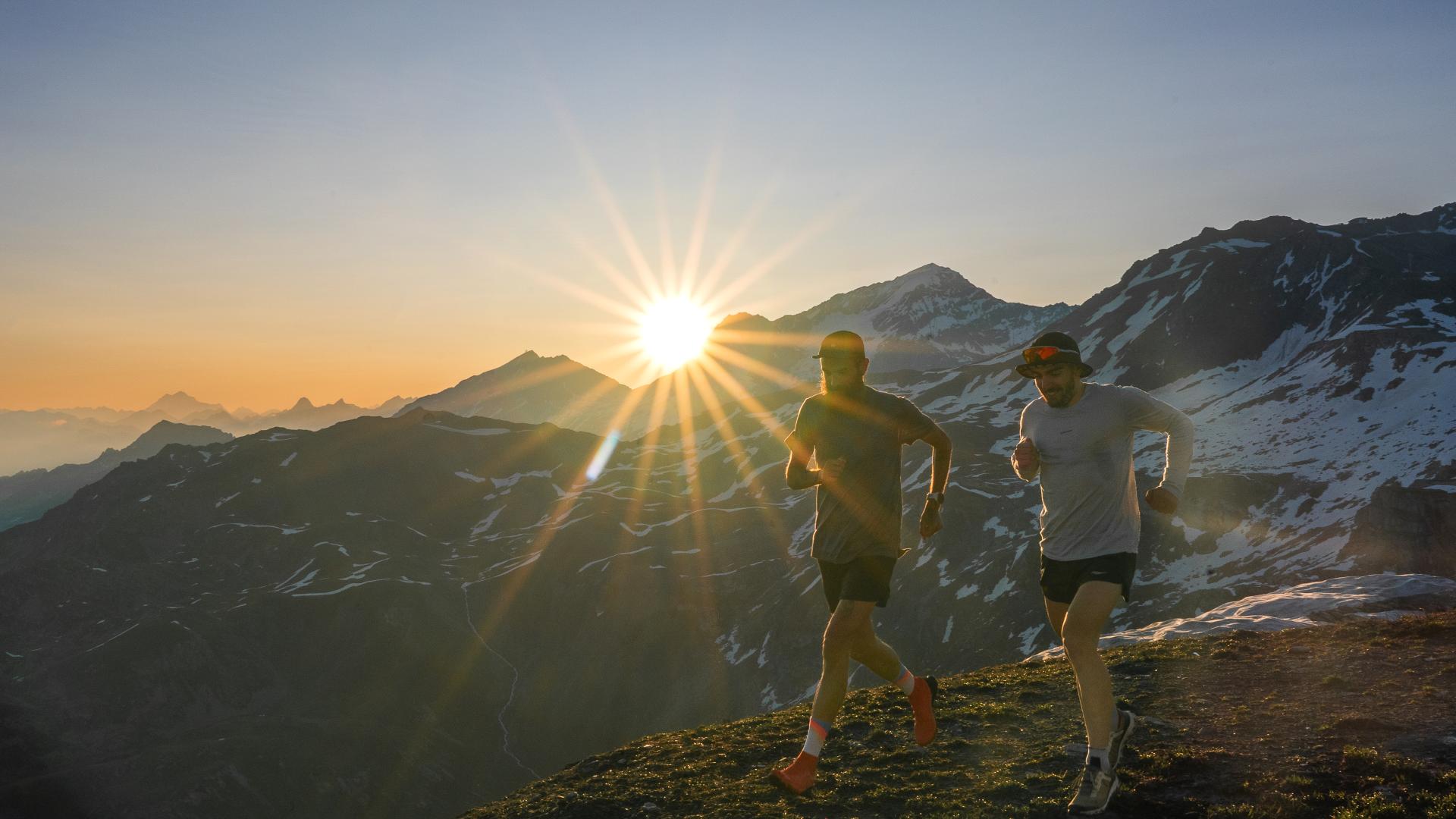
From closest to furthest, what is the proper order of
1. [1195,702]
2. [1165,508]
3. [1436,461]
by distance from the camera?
[1165,508] < [1195,702] < [1436,461]

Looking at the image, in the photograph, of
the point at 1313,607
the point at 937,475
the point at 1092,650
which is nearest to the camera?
the point at 1092,650

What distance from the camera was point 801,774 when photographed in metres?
9.85

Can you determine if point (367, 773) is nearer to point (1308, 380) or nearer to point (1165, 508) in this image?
point (1165, 508)

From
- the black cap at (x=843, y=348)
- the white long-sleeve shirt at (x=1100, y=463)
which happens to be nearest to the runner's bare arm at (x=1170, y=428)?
the white long-sleeve shirt at (x=1100, y=463)

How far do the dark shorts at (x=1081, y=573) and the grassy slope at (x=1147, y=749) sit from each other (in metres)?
2.02

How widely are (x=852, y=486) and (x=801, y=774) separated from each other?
3.23 m

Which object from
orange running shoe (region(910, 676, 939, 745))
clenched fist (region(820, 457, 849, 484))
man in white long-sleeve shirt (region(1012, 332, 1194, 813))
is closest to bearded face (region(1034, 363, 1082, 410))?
man in white long-sleeve shirt (region(1012, 332, 1194, 813))

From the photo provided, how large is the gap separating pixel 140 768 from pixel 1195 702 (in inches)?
6446

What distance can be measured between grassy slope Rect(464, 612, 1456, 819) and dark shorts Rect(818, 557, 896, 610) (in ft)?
7.87

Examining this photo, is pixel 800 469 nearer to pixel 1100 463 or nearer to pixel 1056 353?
pixel 1056 353

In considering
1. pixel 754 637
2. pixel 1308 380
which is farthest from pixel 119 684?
pixel 1308 380

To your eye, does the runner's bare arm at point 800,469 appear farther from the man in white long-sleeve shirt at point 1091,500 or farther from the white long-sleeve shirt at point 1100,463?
the white long-sleeve shirt at point 1100,463

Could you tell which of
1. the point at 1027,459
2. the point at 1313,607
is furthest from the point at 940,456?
the point at 1313,607

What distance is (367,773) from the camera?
452 feet
